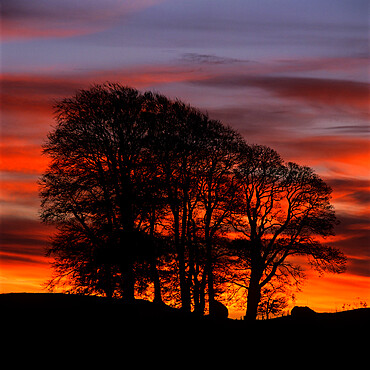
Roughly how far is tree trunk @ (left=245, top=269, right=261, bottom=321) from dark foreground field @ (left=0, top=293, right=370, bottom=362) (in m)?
13.7

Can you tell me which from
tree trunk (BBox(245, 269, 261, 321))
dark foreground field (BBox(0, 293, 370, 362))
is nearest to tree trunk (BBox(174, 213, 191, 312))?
tree trunk (BBox(245, 269, 261, 321))

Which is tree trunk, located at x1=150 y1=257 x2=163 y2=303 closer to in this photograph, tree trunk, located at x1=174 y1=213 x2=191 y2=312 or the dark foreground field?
tree trunk, located at x1=174 y1=213 x2=191 y2=312

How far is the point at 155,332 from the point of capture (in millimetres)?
28047

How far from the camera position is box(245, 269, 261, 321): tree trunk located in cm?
4672

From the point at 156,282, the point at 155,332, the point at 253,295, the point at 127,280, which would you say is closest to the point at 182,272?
the point at 156,282

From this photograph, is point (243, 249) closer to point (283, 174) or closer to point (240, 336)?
point (283, 174)

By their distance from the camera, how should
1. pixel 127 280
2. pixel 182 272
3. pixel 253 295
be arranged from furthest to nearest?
pixel 253 295 → pixel 182 272 → pixel 127 280

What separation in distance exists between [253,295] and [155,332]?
65.9 feet

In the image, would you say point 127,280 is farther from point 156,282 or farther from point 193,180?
point 193,180

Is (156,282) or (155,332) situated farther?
(156,282)

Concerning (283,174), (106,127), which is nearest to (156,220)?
(106,127)

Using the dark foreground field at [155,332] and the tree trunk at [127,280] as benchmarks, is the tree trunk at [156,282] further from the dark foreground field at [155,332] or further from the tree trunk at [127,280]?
the dark foreground field at [155,332]

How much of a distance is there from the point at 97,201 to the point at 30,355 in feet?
62.8

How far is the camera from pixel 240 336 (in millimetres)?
29391
